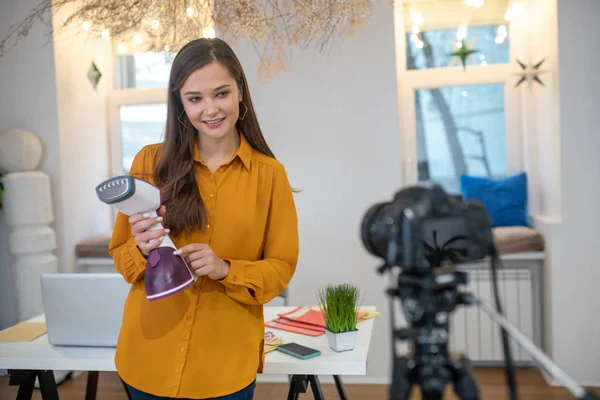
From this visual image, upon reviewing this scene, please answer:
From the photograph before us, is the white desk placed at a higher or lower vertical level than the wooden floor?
higher

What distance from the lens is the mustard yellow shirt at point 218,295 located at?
1.43 metres

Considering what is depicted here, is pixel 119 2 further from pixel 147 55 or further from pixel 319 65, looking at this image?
pixel 319 65

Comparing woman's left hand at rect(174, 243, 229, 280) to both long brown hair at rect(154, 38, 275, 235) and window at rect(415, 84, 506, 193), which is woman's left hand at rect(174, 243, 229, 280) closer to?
long brown hair at rect(154, 38, 275, 235)

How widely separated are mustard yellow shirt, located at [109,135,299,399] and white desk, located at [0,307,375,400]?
343mm

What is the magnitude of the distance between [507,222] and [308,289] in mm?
1339

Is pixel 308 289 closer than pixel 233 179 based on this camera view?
No

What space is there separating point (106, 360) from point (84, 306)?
200mm

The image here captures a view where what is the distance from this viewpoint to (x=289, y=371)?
183 cm

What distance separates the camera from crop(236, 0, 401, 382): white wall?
347 centimetres

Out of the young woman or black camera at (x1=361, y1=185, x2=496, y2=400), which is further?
the young woman

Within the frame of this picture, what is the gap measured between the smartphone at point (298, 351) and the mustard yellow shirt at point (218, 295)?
1.21 feet

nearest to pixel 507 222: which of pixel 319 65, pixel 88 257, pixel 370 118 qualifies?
pixel 370 118

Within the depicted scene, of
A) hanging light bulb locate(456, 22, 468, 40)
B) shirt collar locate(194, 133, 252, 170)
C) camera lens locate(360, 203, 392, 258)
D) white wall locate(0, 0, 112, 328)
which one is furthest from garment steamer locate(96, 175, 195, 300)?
hanging light bulb locate(456, 22, 468, 40)

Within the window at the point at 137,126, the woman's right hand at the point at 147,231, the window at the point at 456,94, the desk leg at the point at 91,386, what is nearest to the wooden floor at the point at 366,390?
the desk leg at the point at 91,386
